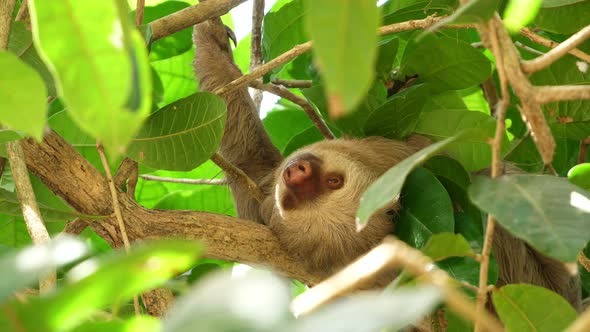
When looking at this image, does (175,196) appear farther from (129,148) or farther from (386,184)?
(386,184)

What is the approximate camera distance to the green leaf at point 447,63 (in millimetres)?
3133

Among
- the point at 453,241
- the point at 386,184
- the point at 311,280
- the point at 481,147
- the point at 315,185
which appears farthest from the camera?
the point at 315,185

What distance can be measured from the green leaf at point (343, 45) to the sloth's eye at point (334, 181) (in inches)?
119

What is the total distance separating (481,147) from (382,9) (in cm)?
89

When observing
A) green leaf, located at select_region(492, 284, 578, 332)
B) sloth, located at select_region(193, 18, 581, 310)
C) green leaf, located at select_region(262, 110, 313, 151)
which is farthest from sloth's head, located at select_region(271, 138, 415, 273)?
green leaf, located at select_region(492, 284, 578, 332)

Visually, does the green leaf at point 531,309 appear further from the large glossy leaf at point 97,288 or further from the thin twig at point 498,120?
the large glossy leaf at point 97,288

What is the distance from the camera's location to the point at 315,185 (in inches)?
159

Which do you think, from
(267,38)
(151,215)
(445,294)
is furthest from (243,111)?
(445,294)

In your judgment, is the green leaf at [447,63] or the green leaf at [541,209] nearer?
the green leaf at [541,209]

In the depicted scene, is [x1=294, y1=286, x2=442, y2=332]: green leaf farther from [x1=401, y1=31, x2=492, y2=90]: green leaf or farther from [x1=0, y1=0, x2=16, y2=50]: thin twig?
[x1=401, y1=31, x2=492, y2=90]: green leaf

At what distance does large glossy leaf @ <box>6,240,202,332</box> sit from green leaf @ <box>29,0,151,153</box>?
0.84 feet

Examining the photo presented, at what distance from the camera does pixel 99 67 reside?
3.75 ft

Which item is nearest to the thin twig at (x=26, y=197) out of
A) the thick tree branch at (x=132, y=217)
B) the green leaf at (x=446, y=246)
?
the thick tree branch at (x=132, y=217)

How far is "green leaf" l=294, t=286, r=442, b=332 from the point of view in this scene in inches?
31.0
